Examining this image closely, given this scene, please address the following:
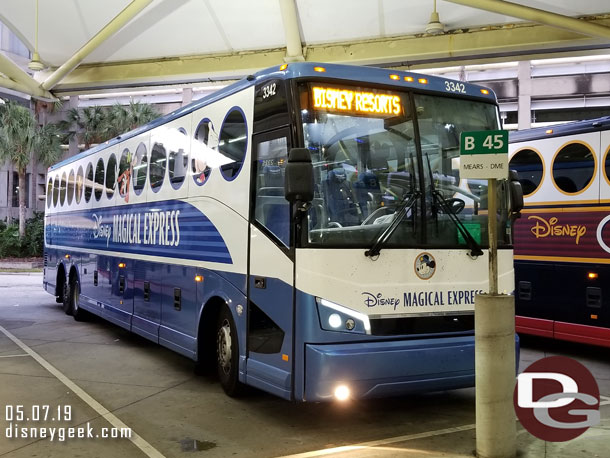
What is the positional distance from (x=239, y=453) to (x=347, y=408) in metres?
1.78

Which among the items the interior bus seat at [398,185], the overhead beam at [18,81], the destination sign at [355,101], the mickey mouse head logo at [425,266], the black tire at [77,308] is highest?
the overhead beam at [18,81]

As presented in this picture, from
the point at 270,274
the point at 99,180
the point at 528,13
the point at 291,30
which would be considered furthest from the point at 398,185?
the point at 291,30

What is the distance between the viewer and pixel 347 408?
706cm

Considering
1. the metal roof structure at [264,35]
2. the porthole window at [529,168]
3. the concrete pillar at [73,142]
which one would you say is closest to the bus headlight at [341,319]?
the porthole window at [529,168]

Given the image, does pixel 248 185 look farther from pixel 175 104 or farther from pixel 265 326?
pixel 175 104

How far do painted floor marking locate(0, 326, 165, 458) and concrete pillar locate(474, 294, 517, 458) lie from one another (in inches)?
104

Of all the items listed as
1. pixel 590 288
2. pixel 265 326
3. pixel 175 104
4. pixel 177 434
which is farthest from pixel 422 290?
pixel 175 104

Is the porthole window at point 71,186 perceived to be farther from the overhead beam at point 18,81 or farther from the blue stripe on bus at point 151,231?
the overhead beam at point 18,81

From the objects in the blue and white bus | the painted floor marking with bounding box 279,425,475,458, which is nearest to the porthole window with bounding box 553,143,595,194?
the blue and white bus

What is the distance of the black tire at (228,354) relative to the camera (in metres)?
7.11

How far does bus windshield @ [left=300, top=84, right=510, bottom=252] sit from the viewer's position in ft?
19.8

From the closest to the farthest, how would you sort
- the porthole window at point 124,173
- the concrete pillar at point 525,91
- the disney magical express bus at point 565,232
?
the disney magical express bus at point 565,232, the porthole window at point 124,173, the concrete pillar at point 525,91

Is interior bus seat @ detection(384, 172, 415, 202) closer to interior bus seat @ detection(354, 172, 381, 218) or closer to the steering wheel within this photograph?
interior bus seat @ detection(354, 172, 381, 218)
